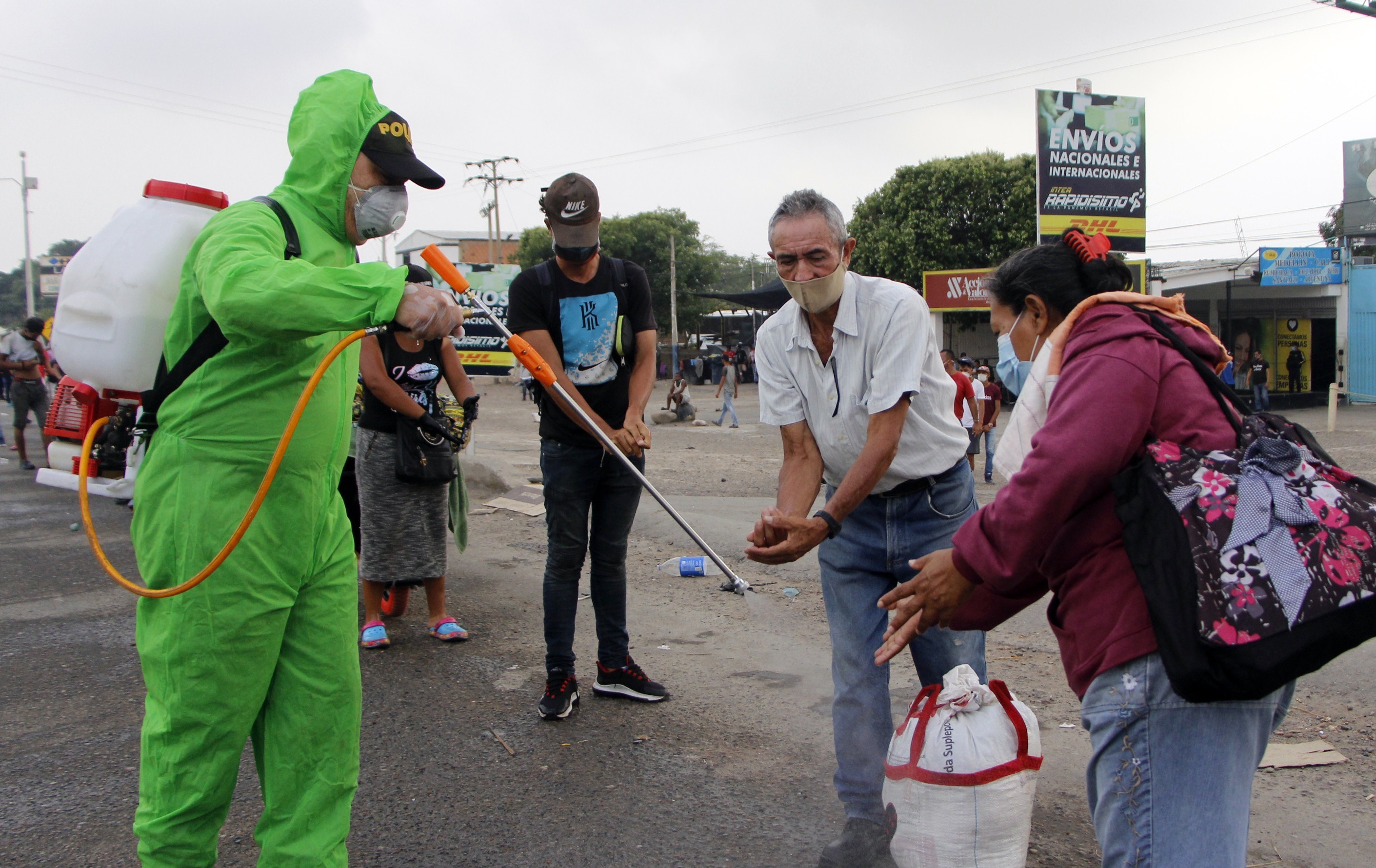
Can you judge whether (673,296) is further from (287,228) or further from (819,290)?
(287,228)

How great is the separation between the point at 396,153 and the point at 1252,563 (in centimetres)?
212

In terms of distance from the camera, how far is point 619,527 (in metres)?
4.03

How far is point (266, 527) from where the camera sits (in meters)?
2.30

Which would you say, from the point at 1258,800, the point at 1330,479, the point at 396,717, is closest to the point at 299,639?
the point at 396,717

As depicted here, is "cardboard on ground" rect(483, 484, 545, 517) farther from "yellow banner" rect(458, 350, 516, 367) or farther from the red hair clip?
the red hair clip

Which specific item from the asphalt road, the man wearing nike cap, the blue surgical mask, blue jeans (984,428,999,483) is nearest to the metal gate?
blue jeans (984,428,999,483)

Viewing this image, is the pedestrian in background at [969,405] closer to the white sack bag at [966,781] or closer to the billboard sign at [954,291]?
the white sack bag at [966,781]

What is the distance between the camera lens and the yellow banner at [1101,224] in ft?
63.1

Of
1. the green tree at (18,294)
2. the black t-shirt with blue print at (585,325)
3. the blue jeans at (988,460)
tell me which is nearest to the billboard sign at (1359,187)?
the blue jeans at (988,460)

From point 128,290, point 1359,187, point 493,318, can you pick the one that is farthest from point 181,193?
point 1359,187

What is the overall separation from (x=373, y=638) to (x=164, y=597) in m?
2.60

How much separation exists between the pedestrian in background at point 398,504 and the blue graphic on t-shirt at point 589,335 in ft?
3.54

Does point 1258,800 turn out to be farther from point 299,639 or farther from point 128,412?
point 128,412

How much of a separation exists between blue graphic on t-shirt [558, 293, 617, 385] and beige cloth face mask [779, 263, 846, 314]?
1.34 m
